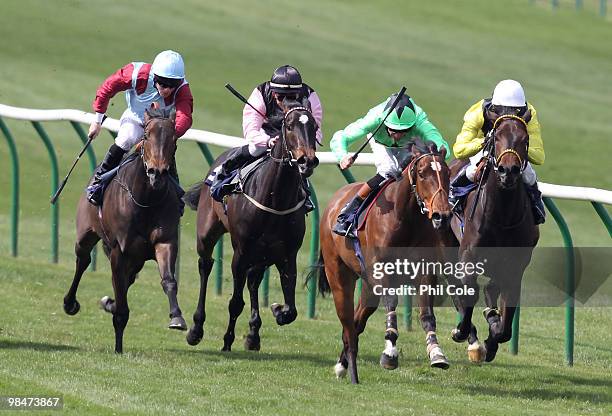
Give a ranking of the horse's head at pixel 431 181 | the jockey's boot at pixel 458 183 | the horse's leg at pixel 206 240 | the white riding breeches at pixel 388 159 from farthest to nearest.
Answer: the horse's leg at pixel 206 240
the jockey's boot at pixel 458 183
the white riding breeches at pixel 388 159
the horse's head at pixel 431 181

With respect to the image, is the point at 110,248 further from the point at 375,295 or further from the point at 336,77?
the point at 336,77

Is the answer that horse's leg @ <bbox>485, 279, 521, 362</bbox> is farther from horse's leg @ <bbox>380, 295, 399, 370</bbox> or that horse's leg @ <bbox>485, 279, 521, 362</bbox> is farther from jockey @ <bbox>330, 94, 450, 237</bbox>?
jockey @ <bbox>330, 94, 450, 237</bbox>

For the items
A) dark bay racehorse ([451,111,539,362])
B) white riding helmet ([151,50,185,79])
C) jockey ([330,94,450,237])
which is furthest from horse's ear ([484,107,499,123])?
white riding helmet ([151,50,185,79])

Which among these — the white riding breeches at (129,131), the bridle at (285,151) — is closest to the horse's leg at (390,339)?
the bridle at (285,151)

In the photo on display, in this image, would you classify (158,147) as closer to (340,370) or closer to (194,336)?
(194,336)

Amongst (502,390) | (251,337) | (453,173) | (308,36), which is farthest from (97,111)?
(308,36)

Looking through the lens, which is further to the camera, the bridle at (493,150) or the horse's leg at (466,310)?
the horse's leg at (466,310)

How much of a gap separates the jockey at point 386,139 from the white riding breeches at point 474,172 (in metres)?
0.43

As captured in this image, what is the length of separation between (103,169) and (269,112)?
4.49 feet

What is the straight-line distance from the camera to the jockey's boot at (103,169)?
1101cm

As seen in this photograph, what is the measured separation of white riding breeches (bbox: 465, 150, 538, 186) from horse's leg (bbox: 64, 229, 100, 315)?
3.33 meters

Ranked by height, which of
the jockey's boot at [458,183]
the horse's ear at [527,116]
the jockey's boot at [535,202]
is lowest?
the jockey's boot at [535,202]

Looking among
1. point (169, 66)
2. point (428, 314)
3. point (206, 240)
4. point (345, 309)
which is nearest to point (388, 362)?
point (428, 314)

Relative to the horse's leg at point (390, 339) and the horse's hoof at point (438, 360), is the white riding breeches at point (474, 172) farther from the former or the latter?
the horse's hoof at point (438, 360)
